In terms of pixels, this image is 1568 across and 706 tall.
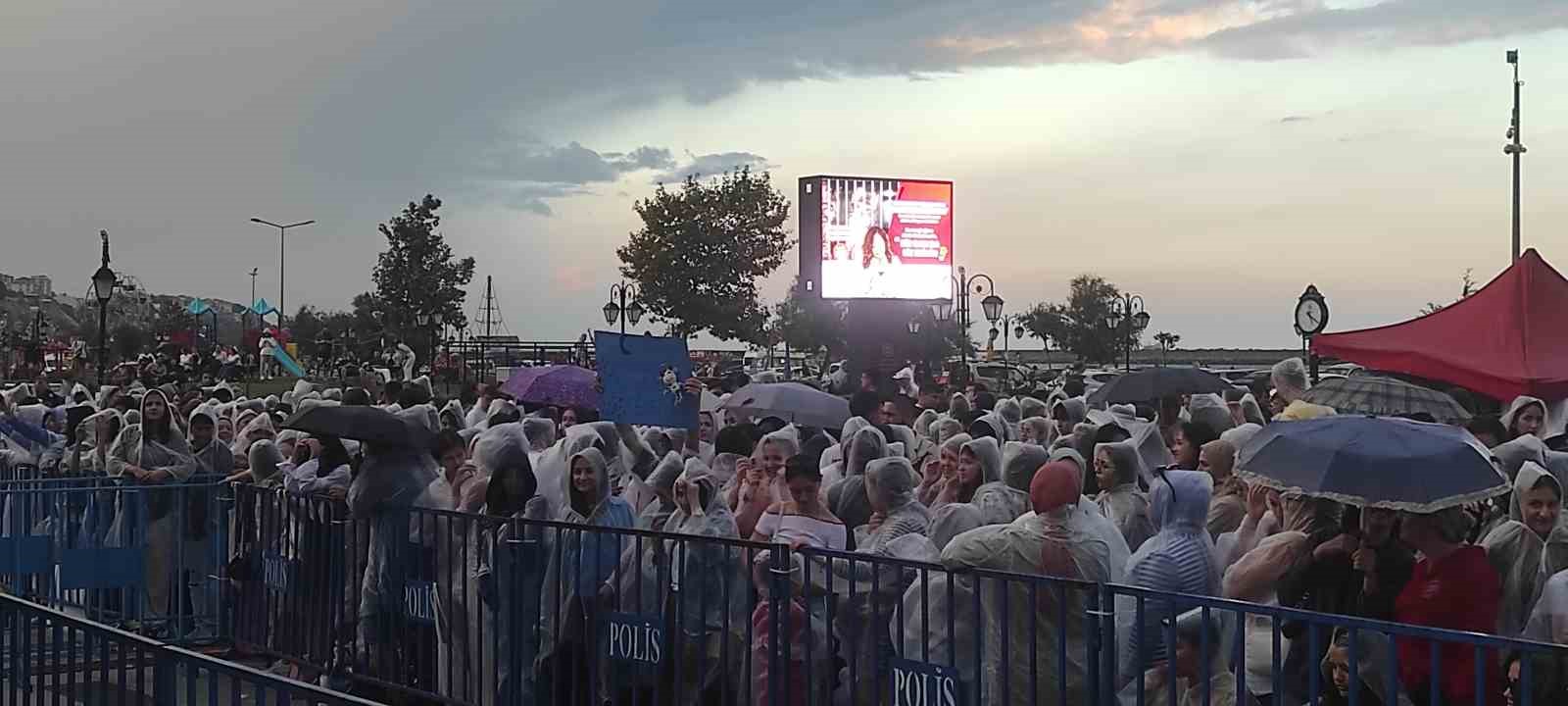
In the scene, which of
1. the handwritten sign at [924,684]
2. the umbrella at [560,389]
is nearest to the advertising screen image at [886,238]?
the umbrella at [560,389]

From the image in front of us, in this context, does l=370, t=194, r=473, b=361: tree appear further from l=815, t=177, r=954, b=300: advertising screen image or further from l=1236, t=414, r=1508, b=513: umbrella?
l=1236, t=414, r=1508, b=513: umbrella

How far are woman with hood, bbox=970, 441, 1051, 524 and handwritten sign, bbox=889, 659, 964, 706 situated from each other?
1.71m

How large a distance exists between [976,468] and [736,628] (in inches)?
77.5

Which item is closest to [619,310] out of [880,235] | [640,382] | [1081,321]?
[880,235]

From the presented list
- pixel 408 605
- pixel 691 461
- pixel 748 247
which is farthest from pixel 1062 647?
pixel 748 247

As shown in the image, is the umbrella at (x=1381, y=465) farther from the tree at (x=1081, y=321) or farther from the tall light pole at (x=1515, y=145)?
the tree at (x=1081, y=321)

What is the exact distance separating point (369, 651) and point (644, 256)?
4271 cm

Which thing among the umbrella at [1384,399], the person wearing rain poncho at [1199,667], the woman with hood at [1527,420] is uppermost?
the umbrella at [1384,399]

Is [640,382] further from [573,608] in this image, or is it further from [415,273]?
[415,273]

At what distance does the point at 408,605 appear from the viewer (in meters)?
7.61

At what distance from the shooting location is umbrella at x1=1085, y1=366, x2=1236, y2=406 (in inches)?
468

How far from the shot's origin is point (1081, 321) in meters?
83.6

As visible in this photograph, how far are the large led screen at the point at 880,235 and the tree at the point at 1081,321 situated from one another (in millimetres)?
44902

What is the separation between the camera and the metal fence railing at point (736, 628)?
4.50 m
